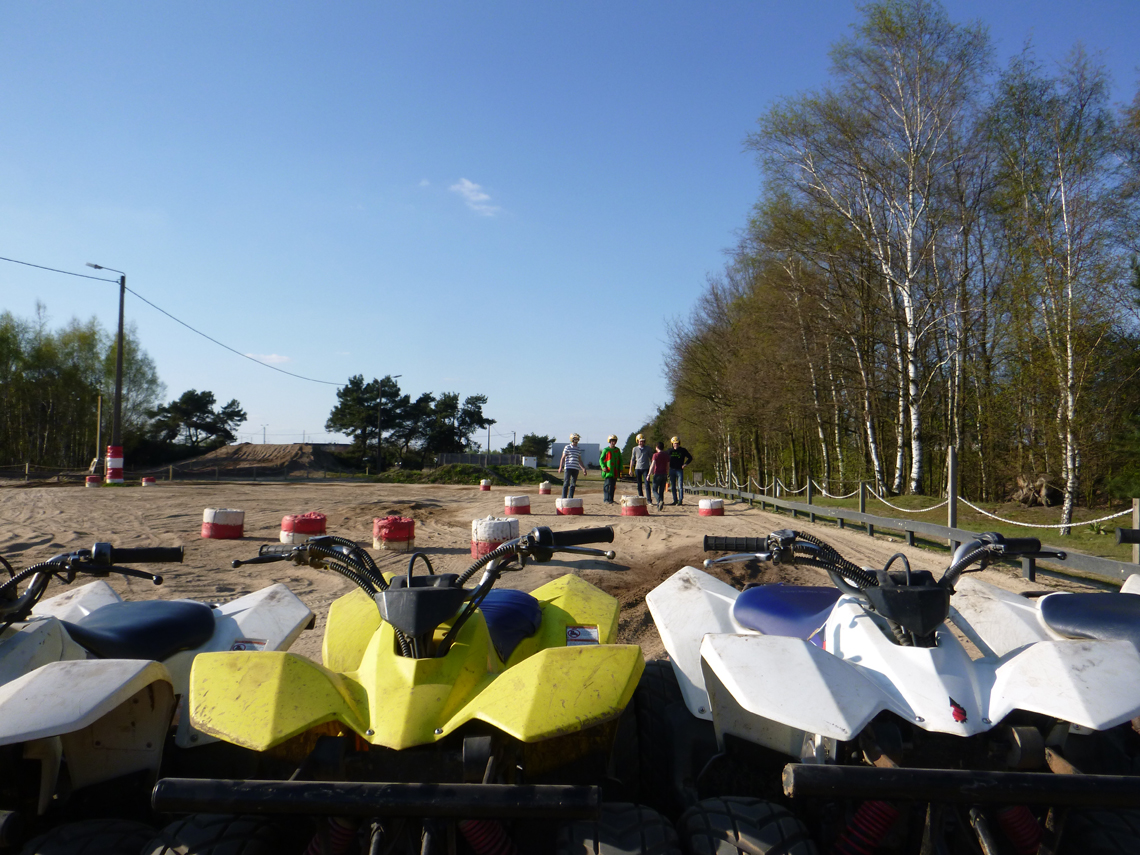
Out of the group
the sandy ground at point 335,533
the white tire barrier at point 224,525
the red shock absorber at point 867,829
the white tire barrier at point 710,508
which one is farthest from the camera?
the white tire barrier at point 710,508

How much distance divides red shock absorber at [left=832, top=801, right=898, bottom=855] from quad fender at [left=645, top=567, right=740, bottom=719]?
0.63 metres

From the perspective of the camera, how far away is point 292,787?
173 cm

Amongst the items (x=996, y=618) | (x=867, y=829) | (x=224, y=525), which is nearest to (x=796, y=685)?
(x=867, y=829)

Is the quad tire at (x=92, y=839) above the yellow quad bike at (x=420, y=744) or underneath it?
underneath

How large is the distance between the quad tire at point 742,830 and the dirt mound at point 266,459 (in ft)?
138

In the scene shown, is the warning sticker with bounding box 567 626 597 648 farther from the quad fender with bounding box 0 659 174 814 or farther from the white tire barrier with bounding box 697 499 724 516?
the white tire barrier with bounding box 697 499 724 516

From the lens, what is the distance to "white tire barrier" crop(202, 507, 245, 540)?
10906 millimetres

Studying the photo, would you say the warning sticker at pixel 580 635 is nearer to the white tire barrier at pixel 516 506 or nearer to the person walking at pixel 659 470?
the white tire barrier at pixel 516 506

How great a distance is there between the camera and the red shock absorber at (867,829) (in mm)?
2170

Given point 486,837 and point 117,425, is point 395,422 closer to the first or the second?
point 117,425

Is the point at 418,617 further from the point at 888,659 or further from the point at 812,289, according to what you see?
the point at 812,289

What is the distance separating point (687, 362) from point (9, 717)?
113 feet

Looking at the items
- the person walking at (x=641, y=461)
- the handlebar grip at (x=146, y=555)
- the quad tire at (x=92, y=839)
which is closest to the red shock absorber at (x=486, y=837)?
the quad tire at (x=92, y=839)

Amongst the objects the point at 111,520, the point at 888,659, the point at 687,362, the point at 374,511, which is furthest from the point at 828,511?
the point at 687,362
